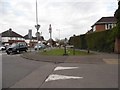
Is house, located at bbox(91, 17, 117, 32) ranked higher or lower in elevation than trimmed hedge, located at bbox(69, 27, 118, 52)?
higher

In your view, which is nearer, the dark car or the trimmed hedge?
the trimmed hedge

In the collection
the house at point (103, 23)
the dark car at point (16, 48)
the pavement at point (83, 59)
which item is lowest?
the pavement at point (83, 59)

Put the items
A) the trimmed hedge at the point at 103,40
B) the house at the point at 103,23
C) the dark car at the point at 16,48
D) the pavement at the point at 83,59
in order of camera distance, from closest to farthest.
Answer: the pavement at the point at 83,59 < the trimmed hedge at the point at 103,40 < the dark car at the point at 16,48 < the house at the point at 103,23

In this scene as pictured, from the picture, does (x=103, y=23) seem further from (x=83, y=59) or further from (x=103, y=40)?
(x=83, y=59)

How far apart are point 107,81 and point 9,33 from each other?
108985 mm

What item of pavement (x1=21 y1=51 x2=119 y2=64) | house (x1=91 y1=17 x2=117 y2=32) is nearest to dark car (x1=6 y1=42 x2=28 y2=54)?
pavement (x1=21 y1=51 x2=119 y2=64)

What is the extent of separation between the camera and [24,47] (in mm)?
42219

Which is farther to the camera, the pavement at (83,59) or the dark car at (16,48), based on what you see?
the dark car at (16,48)

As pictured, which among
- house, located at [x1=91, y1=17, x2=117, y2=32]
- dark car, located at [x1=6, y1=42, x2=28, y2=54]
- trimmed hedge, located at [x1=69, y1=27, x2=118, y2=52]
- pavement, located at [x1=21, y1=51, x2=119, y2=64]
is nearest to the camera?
pavement, located at [x1=21, y1=51, x2=119, y2=64]

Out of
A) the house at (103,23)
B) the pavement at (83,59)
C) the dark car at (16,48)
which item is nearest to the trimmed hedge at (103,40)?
the pavement at (83,59)

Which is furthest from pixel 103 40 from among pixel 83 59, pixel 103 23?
pixel 103 23

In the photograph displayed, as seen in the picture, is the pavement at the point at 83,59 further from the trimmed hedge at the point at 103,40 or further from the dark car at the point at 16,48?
the dark car at the point at 16,48

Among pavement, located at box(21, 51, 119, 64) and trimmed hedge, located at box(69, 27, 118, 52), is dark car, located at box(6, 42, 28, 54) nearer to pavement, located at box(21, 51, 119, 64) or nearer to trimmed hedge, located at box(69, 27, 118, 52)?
trimmed hedge, located at box(69, 27, 118, 52)

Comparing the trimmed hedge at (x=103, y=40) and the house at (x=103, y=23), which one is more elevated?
the house at (x=103, y=23)
